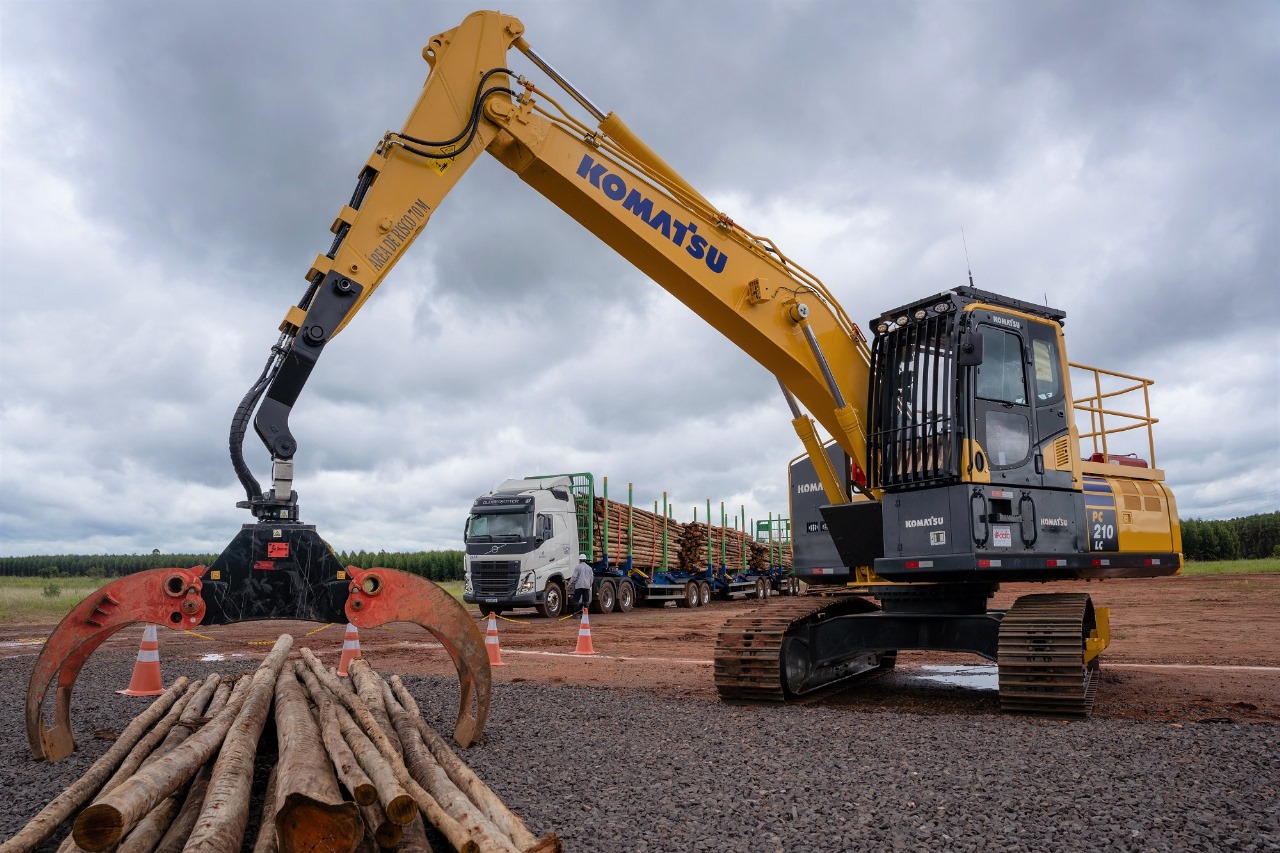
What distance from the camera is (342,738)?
4473 millimetres

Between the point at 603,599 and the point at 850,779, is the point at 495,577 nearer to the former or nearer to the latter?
the point at 603,599

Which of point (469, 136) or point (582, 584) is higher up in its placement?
point (469, 136)

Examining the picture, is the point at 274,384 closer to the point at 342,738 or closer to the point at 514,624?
the point at 342,738

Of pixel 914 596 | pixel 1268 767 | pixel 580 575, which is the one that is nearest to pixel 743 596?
pixel 580 575

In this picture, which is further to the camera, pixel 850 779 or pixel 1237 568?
pixel 1237 568

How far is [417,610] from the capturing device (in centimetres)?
540

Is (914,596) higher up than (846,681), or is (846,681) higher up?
(914,596)

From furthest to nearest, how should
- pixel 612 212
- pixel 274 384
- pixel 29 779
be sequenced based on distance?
pixel 612 212 < pixel 274 384 < pixel 29 779

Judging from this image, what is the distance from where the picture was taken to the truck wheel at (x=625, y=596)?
2506 cm

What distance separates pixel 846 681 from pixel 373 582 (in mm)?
6292

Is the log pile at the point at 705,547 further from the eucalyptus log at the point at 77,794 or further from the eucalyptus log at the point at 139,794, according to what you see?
the eucalyptus log at the point at 139,794

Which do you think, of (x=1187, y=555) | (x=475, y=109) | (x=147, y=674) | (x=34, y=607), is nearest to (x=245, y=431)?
(x=475, y=109)

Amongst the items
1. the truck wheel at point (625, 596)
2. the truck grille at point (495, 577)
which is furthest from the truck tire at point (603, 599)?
the truck grille at point (495, 577)

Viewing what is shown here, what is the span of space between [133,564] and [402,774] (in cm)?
5572
